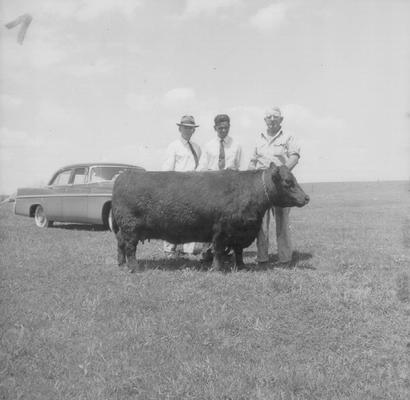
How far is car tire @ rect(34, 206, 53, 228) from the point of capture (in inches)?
575

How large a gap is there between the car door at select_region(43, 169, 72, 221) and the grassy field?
5.41 m

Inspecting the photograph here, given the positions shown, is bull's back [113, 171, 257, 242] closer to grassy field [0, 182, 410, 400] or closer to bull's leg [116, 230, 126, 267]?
bull's leg [116, 230, 126, 267]

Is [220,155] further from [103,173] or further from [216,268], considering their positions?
[103,173]

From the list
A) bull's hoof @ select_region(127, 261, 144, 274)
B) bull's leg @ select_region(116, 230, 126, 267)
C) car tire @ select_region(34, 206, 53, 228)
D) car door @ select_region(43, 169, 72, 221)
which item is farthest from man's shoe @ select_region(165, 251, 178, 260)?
car tire @ select_region(34, 206, 53, 228)

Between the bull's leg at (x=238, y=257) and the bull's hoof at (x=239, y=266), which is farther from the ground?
the bull's leg at (x=238, y=257)

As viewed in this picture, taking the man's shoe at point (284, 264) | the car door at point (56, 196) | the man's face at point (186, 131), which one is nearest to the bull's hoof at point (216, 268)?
the man's shoe at point (284, 264)

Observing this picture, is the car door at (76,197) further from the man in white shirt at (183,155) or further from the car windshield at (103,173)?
the man in white shirt at (183,155)

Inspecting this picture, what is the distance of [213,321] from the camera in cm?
503

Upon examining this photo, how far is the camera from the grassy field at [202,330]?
3742 millimetres

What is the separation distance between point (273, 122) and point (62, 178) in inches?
318

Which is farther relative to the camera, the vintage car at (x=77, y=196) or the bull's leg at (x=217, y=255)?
the vintage car at (x=77, y=196)

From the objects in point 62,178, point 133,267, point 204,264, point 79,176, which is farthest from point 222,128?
point 62,178

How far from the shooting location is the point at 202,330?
15.8ft

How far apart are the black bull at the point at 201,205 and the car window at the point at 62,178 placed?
266 inches
